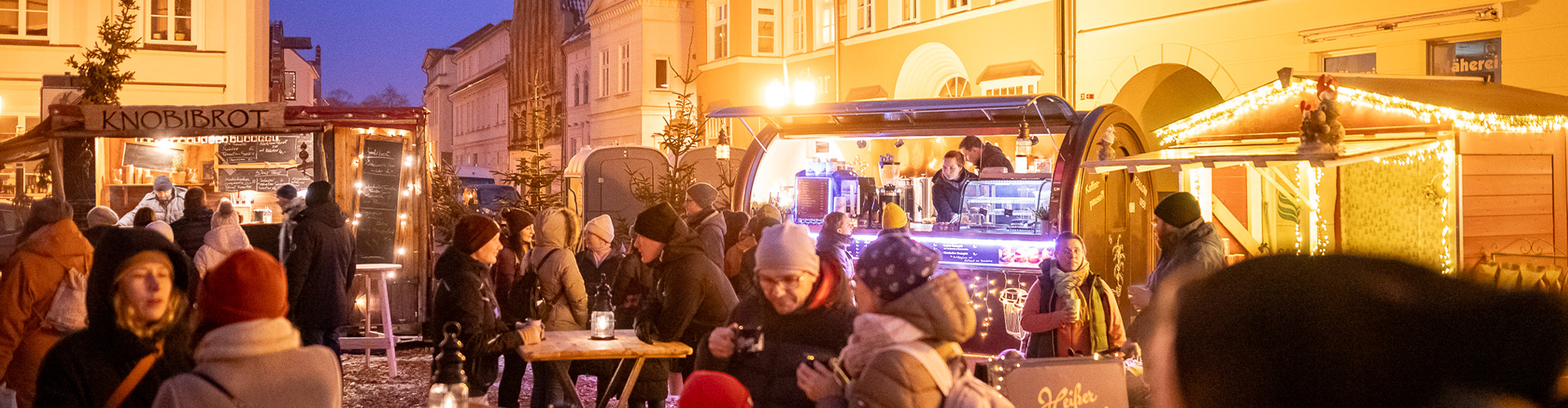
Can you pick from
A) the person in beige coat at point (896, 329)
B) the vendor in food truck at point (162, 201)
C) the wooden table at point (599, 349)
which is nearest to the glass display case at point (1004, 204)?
the wooden table at point (599, 349)

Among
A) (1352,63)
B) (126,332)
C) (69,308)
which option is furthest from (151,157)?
(1352,63)

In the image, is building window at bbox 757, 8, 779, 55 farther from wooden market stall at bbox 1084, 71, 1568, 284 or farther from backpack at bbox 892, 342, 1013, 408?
backpack at bbox 892, 342, 1013, 408

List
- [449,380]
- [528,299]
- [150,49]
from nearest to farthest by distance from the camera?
[449,380], [528,299], [150,49]

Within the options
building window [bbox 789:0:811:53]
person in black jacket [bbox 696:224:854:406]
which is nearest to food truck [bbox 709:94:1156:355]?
person in black jacket [bbox 696:224:854:406]

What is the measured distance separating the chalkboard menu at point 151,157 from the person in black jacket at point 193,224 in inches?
219

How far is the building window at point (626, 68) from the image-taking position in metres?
36.2

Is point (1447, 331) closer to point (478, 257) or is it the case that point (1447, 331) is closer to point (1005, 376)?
point (1005, 376)

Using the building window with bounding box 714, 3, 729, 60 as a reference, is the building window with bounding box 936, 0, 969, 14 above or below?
below

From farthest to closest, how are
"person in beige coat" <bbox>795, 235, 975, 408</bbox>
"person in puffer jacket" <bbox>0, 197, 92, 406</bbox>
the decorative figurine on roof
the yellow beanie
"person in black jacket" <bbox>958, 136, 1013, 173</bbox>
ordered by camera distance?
"person in black jacket" <bbox>958, 136, 1013, 173</bbox>
the yellow beanie
the decorative figurine on roof
"person in puffer jacket" <bbox>0, 197, 92, 406</bbox>
"person in beige coat" <bbox>795, 235, 975, 408</bbox>

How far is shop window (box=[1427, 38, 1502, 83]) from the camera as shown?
12.5 metres

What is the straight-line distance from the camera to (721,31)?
102 feet

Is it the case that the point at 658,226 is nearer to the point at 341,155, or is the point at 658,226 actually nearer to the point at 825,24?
the point at 341,155

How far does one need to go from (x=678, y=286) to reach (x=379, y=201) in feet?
25.0

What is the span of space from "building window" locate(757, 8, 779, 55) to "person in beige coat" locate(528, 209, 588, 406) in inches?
847
